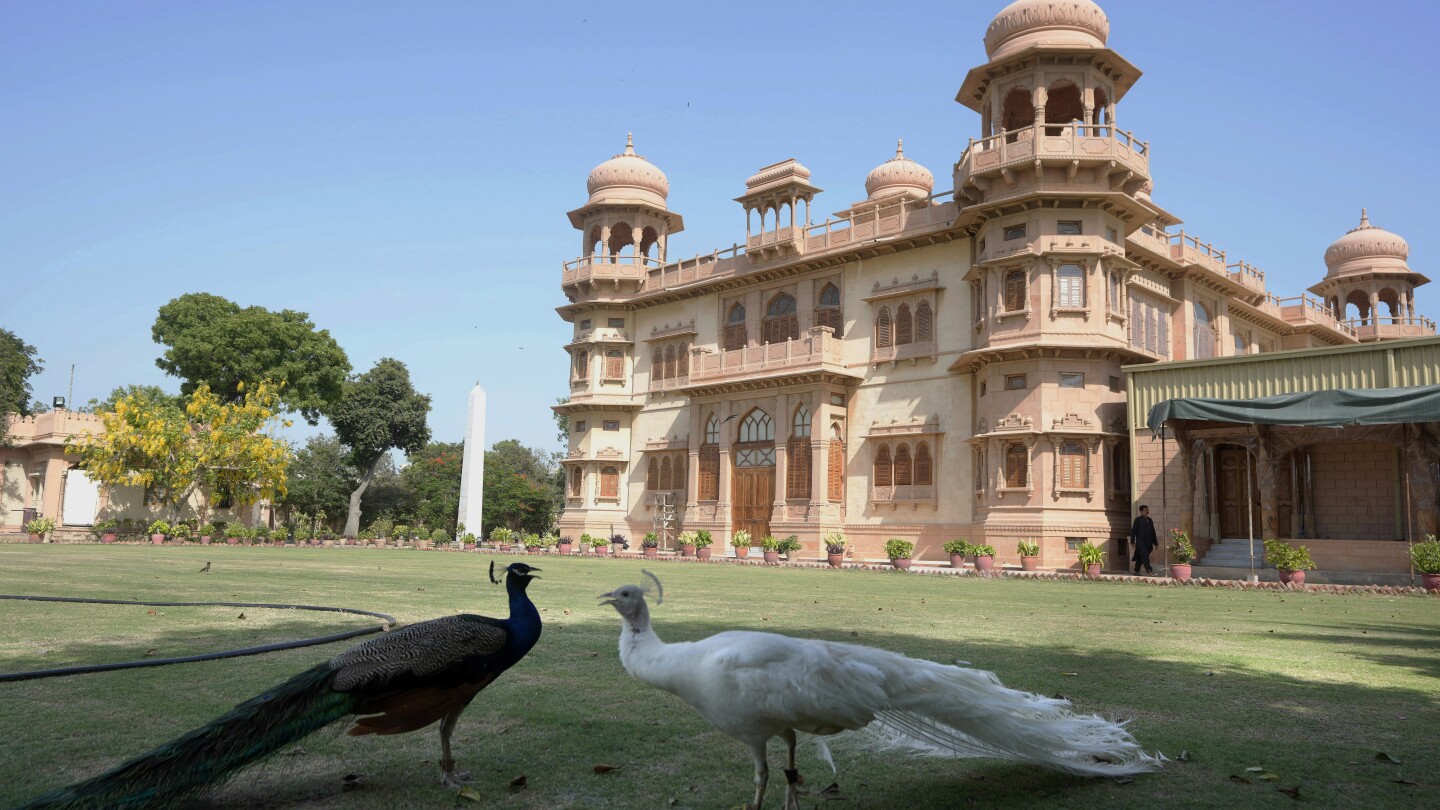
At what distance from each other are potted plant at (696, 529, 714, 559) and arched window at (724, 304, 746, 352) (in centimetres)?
682

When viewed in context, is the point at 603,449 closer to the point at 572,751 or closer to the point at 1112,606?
the point at 1112,606

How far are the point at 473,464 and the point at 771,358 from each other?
13971mm

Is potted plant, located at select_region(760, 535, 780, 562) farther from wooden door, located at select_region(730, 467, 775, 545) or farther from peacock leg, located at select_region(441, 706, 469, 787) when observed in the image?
peacock leg, located at select_region(441, 706, 469, 787)

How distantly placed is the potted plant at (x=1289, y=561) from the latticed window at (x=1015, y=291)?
28.7ft

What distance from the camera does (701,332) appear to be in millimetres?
34750

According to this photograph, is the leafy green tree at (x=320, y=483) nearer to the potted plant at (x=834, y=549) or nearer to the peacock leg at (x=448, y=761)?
the potted plant at (x=834, y=549)

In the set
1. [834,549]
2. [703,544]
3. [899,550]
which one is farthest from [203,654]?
[703,544]

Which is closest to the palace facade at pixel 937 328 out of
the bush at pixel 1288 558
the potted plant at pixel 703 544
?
the potted plant at pixel 703 544

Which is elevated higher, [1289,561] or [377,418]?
[377,418]

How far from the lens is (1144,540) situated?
70.5 feet

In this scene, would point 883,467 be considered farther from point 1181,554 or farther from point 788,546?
point 1181,554

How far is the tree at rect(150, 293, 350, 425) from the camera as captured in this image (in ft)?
137

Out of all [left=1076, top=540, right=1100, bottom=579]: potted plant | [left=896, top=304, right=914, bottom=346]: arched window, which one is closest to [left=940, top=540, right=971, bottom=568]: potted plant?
[left=1076, top=540, right=1100, bottom=579]: potted plant

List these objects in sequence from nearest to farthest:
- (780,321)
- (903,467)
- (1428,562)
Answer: (1428,562)
(903,467)
(780,321)
